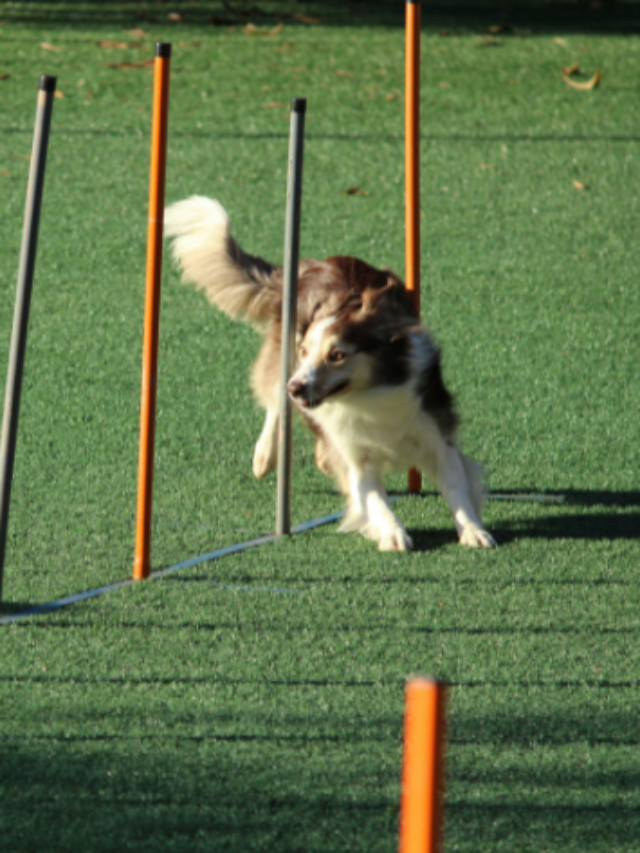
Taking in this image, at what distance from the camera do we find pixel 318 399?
4.25 metres

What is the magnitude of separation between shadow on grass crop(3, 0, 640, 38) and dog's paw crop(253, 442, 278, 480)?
300 inches

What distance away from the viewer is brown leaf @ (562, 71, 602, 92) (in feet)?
35.9

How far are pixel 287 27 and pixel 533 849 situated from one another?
10.6m

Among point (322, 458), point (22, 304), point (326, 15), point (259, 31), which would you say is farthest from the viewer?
point (326, 15)

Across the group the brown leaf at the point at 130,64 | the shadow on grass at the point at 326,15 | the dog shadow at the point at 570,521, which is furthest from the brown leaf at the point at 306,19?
the dog shadow at the point at 570,521

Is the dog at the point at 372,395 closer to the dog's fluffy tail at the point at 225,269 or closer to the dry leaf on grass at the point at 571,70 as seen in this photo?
the dog's fluffy tail at the point at 225,269

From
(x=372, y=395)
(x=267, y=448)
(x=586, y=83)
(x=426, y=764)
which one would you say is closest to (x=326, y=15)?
(x=586, y=83)

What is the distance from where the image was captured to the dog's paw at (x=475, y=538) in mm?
4426

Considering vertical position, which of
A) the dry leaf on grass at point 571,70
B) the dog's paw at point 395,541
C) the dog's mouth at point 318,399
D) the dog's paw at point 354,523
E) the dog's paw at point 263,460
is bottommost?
the dog's paw at point 395,541

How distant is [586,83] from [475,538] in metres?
7.55

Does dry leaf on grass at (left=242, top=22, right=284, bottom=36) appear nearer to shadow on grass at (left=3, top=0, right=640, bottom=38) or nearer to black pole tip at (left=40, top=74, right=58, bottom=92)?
shadow on grass at (left=3, top=0, right=640, bottom=38)

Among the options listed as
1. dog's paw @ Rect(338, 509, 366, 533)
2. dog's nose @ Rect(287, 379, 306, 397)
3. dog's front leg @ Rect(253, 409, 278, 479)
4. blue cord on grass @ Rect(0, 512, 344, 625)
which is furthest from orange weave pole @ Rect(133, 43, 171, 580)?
dog's front leg @ Rect(253, 409, 278, 479)

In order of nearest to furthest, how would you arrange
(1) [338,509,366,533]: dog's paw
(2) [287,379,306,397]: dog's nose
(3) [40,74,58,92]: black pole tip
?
(3) [40,74,58,92]: black pole tip < (2) [287,379,306,397]: dog's nose < (1) [338,509,366,533]: dog's paw

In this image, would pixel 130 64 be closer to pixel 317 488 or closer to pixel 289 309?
pixel 317 488
